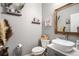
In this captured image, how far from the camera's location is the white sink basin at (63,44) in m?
1.19

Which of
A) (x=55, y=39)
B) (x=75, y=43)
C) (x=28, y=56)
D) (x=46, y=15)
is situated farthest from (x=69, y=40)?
(x=28, y=56)

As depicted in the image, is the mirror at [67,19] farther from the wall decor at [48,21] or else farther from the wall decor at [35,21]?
the wall decor at [35,21]

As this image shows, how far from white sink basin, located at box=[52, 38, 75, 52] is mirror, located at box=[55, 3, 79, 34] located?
0.13 meters

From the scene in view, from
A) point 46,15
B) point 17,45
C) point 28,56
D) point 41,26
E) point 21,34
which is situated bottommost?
point 28,56

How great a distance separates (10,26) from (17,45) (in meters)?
0.27

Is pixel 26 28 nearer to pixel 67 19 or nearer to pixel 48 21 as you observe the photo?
pixel 48 21

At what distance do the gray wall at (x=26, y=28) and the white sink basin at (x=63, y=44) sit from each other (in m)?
0.25

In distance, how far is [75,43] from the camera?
122 cm

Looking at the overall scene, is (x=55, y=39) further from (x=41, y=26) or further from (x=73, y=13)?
(x=73, y=13)

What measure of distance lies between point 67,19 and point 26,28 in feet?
1.83

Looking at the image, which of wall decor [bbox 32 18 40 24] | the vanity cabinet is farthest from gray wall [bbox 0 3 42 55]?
the vanity cabinet

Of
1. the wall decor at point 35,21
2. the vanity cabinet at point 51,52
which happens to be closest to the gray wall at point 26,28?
the wall decor at point 35,21

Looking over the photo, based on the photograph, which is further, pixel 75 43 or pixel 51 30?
pixel 51 30

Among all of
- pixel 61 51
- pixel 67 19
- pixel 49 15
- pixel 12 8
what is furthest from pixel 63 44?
pixel 12 8
